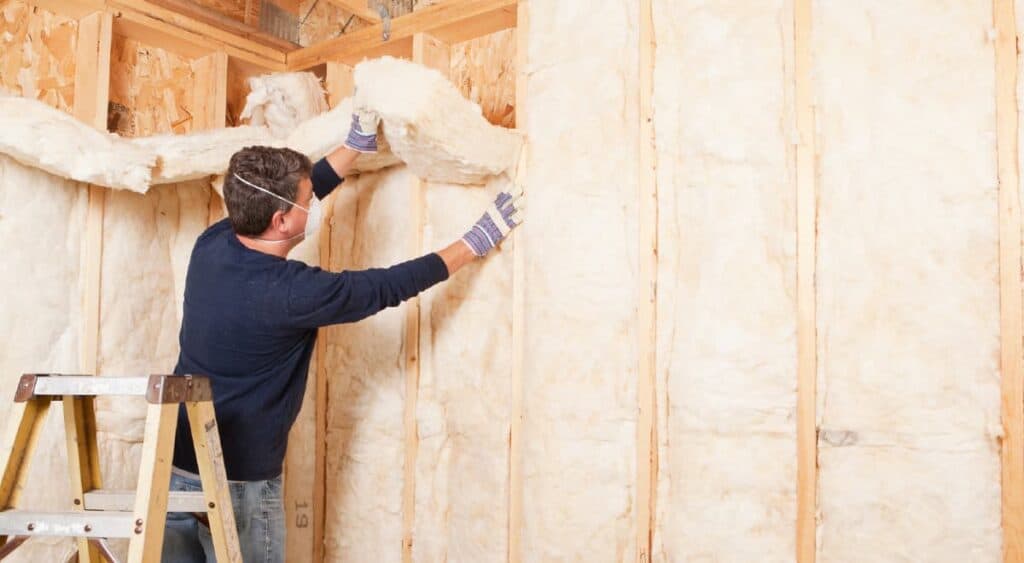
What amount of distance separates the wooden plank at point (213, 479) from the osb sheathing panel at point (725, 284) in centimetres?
115

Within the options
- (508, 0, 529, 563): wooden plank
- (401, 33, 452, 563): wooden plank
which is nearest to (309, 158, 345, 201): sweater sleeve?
(401, 33, 452, 563): wooden plank

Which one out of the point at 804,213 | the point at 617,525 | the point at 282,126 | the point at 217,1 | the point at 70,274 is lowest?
the point at 617,525

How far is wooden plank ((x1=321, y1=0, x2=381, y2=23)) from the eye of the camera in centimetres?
266

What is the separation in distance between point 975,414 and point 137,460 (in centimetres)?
259

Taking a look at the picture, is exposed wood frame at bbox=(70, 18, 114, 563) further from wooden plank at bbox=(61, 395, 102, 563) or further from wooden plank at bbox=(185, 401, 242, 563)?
wooden plank at bbox=(185, 401, 242, 563)

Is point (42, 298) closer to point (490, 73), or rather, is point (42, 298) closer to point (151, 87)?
point (151, 87)

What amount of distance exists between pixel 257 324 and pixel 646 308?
1093 mm

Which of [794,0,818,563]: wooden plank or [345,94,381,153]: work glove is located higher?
[345,94,381,153]: work glove

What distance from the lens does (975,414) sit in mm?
1764

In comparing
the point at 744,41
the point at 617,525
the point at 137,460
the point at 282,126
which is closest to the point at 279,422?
the point at 137,460

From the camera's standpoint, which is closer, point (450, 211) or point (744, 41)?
point (744, 41)

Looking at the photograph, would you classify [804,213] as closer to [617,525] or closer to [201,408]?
[617,525]

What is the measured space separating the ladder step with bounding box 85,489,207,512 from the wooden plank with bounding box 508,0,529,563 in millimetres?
964

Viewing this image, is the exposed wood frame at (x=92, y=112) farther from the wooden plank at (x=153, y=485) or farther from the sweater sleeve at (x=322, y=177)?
the wooden plank at (x=153, y=485)
